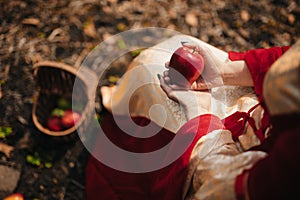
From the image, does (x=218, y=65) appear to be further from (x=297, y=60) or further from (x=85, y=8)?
(x=85, y=8)

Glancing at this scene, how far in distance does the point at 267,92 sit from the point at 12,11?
204cm

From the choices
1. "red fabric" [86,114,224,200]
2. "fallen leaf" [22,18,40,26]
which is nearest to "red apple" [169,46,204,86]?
"red fabric" [86,114,224,200]

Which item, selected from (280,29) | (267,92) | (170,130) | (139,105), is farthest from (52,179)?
(280,29)

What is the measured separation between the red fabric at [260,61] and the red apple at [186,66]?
20 cm

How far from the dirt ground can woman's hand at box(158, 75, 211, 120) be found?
79 centimetres

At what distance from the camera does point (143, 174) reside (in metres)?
1.62

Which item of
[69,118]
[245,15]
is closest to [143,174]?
[69,118]

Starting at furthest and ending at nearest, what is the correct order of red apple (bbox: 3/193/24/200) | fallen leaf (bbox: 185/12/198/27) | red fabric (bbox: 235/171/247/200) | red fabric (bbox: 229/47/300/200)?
fallen leaf (bbox: 185/12/198/27) → red apple (bbox: 3/193/24/200) → red fabric (bbox: 235/171/247/200) → red fabric (bbox: 229/47/300/200)

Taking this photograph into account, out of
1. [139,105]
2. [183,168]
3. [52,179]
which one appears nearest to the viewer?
[183,168]

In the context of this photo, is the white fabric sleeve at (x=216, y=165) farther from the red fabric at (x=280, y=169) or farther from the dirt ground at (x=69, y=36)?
the dirt ground at (x=69, y=36)

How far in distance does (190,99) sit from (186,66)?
142 millimetres

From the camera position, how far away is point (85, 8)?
2543mm

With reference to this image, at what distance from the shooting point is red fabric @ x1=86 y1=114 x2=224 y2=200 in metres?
1.30

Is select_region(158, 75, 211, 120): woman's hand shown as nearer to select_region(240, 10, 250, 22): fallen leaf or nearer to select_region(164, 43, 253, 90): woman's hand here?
select_region(164, 43, 253, 90): woman's hand
